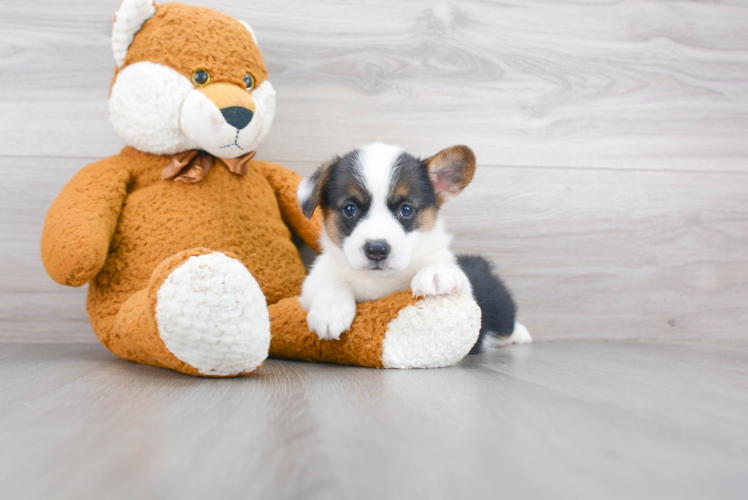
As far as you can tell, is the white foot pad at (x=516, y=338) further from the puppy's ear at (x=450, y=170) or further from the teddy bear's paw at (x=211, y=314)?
the teddy bear's paw at (x=211, y=314)

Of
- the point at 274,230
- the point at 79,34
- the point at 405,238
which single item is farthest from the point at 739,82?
the point at 79,34

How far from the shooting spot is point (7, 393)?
2.92ft

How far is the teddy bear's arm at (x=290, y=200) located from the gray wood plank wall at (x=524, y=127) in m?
0.13

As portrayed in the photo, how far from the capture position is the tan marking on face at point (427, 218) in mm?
1338

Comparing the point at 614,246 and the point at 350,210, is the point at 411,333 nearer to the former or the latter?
the point at 350,210

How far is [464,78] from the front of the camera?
5.89 feet

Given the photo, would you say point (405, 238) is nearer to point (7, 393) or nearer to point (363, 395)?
point (363, 395)

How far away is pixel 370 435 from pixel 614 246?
1.52 meters

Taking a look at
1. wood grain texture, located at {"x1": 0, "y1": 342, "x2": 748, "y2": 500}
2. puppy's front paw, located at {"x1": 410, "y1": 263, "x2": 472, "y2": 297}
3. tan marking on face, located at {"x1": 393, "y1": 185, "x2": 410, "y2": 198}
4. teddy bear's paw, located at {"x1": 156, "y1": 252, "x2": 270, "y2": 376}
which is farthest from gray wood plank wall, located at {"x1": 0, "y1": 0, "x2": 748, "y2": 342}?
teddy bear's paw, located at {"x1": 156, "y1": 252, "x2": 270, "y2": 376}

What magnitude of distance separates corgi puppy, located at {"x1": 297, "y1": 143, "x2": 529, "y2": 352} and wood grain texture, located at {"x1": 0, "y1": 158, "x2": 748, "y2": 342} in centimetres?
42

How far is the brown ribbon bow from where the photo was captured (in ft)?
4.47

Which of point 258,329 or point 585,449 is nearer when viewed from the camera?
point 585,449

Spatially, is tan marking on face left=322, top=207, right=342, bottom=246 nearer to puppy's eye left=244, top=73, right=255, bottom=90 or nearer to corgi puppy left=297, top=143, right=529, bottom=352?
corgi puppy left=297, top=143, right=529, bottom=352

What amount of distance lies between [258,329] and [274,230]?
592 millimetres
